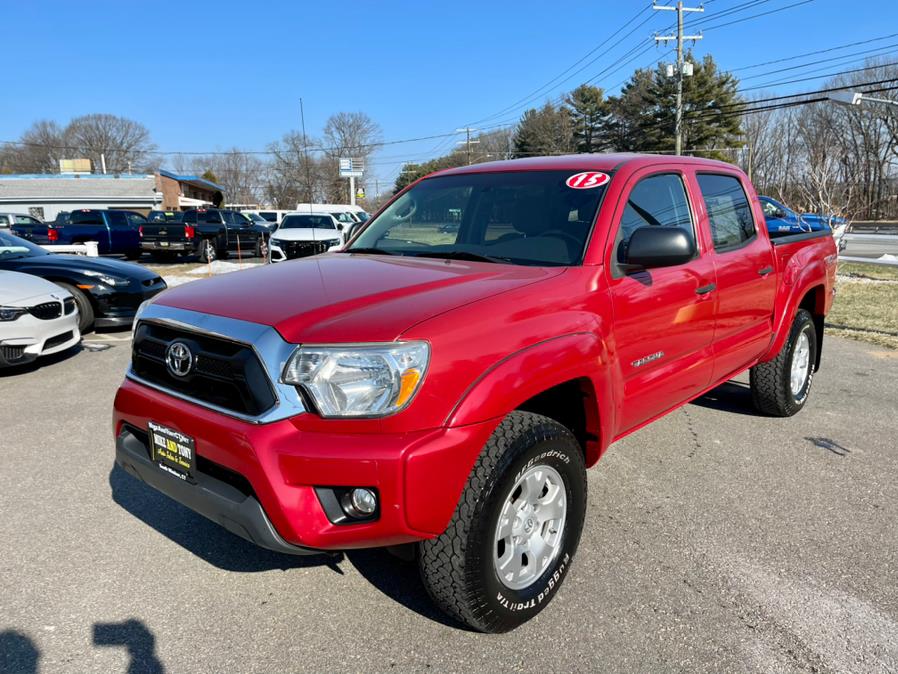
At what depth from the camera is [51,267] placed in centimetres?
799

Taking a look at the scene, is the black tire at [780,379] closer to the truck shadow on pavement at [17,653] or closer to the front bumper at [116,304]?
the truck shadow on pavement at [17,653]

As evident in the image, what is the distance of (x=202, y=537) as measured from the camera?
3.30 metres

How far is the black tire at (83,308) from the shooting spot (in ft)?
25.9

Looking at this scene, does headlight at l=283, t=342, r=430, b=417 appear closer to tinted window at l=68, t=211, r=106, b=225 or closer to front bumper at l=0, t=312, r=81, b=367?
front bumper at l=0, t=312, r=81, b=367

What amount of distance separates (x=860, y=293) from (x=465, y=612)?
1235 centimetres

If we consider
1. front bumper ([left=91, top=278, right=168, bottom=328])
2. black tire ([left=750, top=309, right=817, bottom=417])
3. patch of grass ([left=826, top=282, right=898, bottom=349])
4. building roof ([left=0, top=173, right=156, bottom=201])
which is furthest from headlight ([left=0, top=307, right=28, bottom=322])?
building roof ([left=0, top=173, right=156, bottom=201])

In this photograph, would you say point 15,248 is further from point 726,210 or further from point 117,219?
point 117,219

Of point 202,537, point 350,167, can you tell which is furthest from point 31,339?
point 350,167

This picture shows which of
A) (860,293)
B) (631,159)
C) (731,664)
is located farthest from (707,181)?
(860,293)

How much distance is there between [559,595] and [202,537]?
5.96 feet

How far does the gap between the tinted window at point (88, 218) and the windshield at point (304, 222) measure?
326 inches

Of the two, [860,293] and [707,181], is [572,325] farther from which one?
[860,293]

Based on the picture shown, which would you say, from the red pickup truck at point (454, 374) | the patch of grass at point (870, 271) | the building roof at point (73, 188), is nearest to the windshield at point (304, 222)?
the patch of grass at point (870, 271)

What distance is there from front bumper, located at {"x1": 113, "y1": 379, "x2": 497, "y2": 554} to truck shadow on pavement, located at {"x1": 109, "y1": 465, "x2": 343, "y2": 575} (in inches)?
33.2
